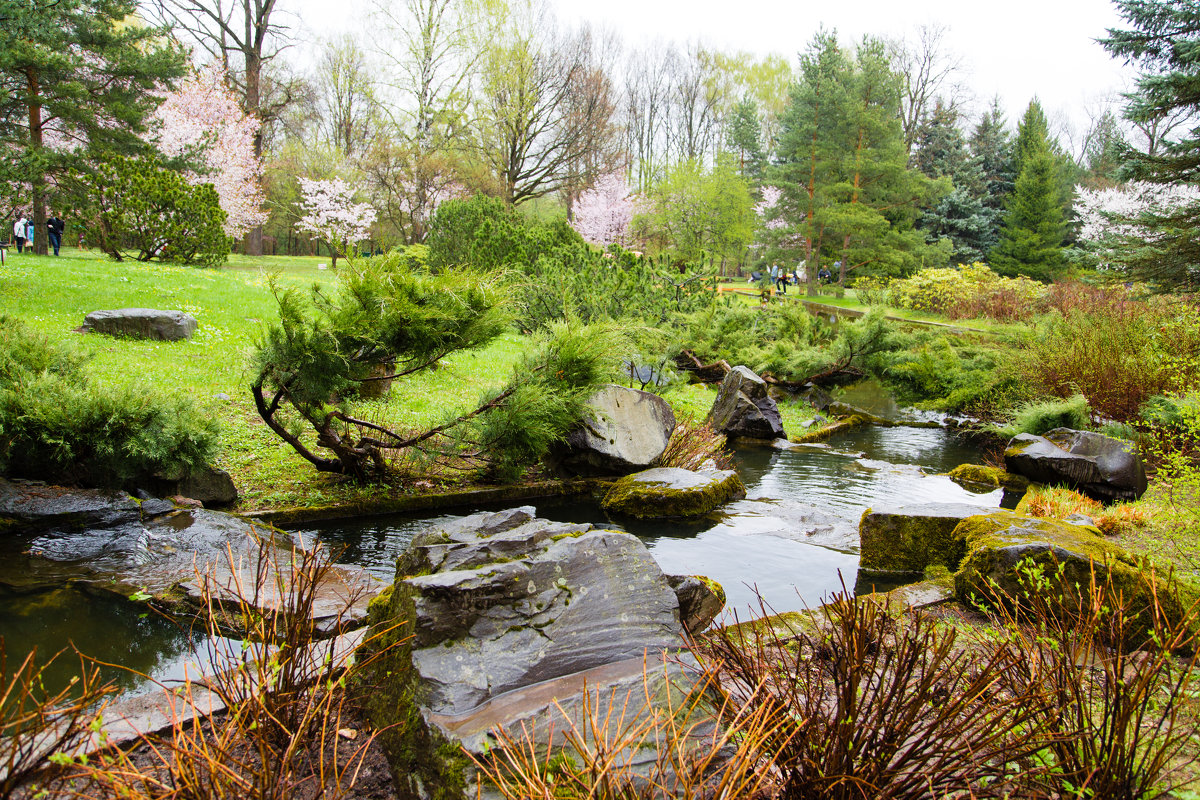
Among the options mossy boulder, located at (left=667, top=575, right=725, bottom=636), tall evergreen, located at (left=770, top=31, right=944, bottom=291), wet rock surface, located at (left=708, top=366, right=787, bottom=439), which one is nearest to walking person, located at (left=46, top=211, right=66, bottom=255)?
wet rock surface, located at (left=708, top=366, right=787, bottom=439)

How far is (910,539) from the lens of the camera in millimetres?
5176

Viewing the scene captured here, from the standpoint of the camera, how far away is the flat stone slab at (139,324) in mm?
9461

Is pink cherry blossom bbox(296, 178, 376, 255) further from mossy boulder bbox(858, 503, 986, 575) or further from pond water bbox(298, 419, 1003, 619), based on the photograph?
mossy boulder bbox(858, 503, 986, 575)

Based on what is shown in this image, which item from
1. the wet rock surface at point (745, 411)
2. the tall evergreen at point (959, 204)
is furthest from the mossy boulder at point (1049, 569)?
the tall evergreen at point (959, 204)

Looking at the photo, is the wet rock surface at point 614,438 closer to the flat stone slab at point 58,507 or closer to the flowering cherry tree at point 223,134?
the flat stone slab at point 58,507

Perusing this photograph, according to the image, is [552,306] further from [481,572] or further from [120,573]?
[481,572]

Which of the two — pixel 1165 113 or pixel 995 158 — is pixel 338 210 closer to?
pixel 1165 113

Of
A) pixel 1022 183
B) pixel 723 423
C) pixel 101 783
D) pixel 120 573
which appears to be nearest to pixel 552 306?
pixel 723 423

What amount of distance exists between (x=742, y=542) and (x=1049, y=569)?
2555 millimetres

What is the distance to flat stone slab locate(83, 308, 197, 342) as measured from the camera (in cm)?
946

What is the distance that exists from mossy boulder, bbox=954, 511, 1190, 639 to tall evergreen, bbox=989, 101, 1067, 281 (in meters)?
33.3

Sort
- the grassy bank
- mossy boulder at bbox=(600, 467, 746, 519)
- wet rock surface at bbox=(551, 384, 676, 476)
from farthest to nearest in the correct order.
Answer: wet rock surface at bbox=(551, 384, 676, 476)
mossy boulder at bbox=(600, 467, 746, 519)
the grassy bank

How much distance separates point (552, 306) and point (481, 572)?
34.9 feet

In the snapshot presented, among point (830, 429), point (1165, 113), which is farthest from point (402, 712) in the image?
point (1165, 113)
